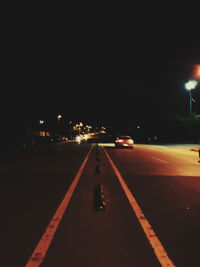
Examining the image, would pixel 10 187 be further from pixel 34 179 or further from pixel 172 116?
pixel 172 116

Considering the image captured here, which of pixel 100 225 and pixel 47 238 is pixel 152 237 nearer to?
pixel 100 225

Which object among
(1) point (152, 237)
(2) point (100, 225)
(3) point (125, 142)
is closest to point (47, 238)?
(2) point (100, 225)

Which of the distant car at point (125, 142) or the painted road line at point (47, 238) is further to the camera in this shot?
the distant car at point (125, 142)

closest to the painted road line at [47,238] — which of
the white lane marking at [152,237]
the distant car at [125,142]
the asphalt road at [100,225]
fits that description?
the asphalt road at [100,225]

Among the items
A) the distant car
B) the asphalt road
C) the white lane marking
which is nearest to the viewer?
the white lane marking

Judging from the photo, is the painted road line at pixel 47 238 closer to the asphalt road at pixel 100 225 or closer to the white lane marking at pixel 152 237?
the asphalt road at pixel 100 225

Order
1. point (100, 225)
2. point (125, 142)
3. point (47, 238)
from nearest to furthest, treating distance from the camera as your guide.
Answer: point (47, 238), point (100, 225), point (125, 142)

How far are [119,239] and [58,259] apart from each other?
1199 millimetres

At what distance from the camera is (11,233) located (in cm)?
529

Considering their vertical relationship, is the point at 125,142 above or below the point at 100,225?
above

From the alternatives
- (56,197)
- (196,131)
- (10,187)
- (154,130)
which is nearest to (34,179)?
(10,187)

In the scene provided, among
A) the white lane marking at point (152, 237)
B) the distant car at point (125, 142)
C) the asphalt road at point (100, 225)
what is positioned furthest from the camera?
the distant car at point (125, 142)

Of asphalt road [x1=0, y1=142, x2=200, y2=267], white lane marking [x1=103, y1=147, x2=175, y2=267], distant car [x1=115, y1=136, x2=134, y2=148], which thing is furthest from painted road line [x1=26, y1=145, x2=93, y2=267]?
distant car [x1=115, y1=136, x2=134, y2=148]

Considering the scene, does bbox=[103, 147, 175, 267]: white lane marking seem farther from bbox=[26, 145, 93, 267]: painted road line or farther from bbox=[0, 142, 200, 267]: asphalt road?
bbox=[26, 145, 93, 267]: painted road line
